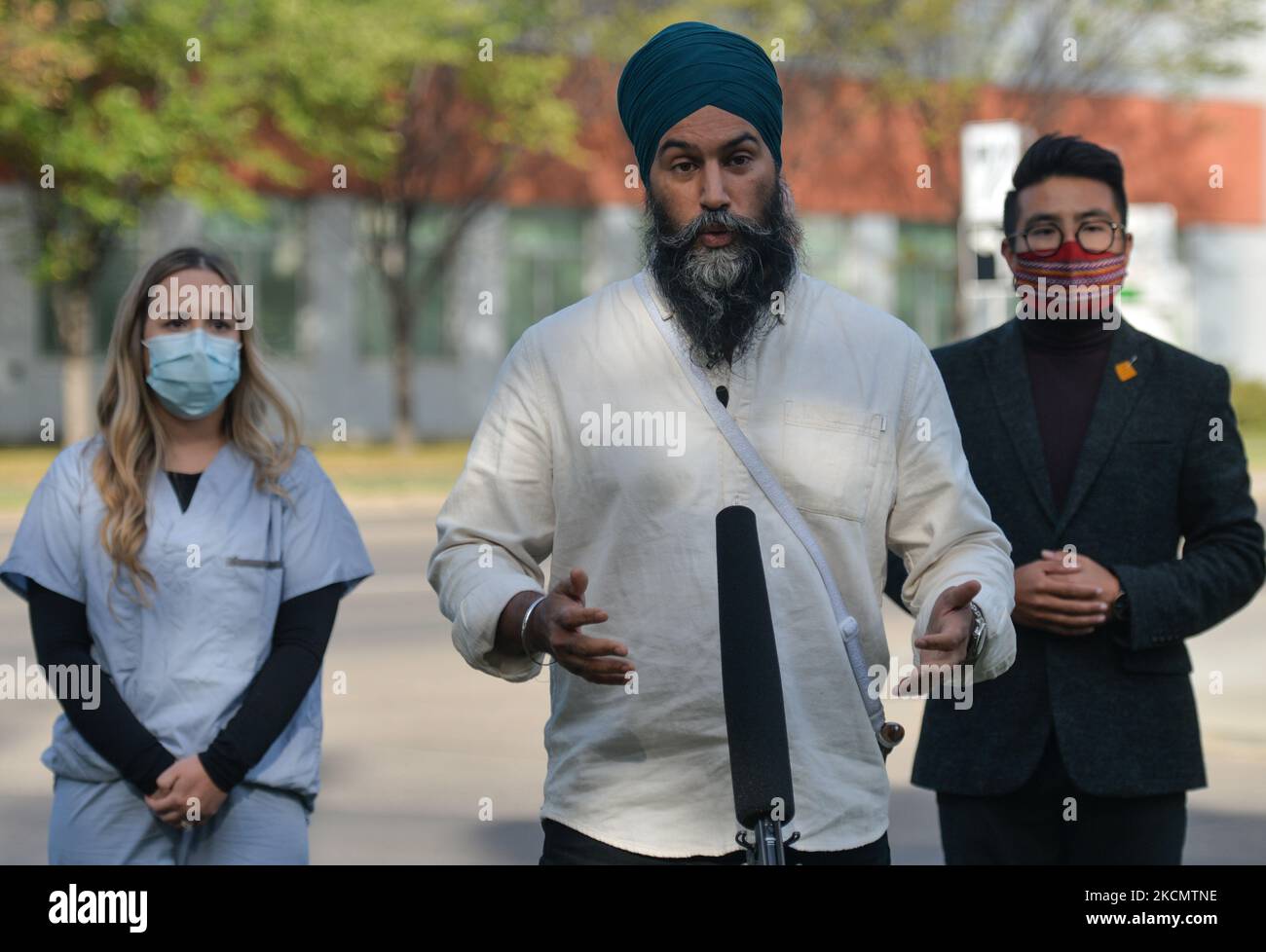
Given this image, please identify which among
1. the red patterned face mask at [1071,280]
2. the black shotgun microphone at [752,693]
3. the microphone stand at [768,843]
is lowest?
the microphone stand at [768,843]

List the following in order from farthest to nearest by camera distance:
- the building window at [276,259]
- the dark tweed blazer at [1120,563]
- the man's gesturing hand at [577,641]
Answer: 1. the building window at [276,259]
2. the dark tweed blazer at [1120,563]
3. the man's gesturing hand at [577,641]

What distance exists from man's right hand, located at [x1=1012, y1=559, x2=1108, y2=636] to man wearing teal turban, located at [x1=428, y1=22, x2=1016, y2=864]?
879mm

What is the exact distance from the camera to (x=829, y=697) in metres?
2.96

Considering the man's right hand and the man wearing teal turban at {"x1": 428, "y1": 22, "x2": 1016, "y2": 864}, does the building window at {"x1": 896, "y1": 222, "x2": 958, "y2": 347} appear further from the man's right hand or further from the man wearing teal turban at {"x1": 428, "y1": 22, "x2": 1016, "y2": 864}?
the man wearing teal turban at {"x1": 428, "y1": 22, "x2": 1016, "y2": 864}

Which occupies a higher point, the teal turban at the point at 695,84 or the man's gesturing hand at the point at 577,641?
the teal turban at the point at 695,84

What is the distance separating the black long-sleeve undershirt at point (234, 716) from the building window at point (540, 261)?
32379 millimetres

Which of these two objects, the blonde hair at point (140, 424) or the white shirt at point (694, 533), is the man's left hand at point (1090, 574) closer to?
the white shirt at point (694, 533)

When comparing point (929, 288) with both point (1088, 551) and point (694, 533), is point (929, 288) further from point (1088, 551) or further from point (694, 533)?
point (694, 533)

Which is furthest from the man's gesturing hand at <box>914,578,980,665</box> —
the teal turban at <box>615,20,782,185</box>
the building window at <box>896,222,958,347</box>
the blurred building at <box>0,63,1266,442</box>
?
the building window at <box>896,222,958,347</box>

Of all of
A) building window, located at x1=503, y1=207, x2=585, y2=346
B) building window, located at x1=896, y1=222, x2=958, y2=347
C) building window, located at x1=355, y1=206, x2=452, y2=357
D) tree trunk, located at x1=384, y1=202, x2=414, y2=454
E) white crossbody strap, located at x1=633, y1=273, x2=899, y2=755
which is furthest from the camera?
building window, located at x1=896, y1=222, x2=958, y2=347

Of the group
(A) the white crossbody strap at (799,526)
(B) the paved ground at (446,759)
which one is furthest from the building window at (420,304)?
(A) the white crossbody strap at (799,526)

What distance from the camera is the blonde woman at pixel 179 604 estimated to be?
3.88 metres

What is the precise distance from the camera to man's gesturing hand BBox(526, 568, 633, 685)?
2619mm
